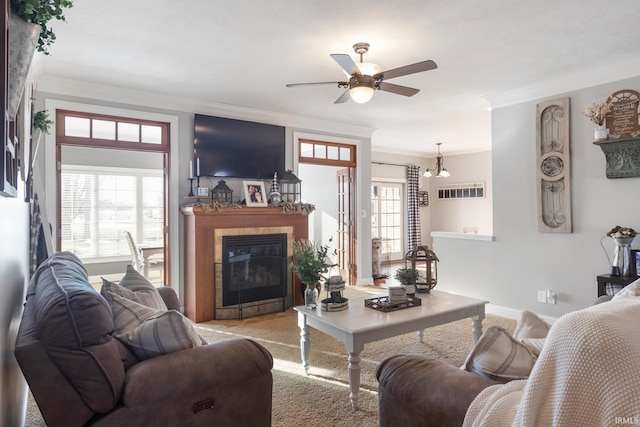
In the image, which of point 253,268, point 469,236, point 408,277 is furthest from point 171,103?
point 469,236

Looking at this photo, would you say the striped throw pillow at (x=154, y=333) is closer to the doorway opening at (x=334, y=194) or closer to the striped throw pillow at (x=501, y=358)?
the striped throw pillow at (x=501, y=358)

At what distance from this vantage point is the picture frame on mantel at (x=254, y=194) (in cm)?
467

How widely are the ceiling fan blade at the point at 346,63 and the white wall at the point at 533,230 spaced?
2388mm

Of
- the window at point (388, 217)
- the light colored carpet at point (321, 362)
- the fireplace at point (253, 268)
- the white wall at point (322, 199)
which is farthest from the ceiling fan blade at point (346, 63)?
the window at point (388, 217)

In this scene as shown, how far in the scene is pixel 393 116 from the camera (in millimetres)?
5320

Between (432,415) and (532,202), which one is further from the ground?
(532,202)

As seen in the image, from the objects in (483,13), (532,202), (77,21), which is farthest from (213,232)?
(532,202)

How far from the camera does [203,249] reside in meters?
4.16

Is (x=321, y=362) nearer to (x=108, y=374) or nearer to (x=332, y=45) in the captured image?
(x=108, y=374)

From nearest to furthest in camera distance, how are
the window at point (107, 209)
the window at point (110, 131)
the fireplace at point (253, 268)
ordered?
the window at point (110, 131), the fireplace at point (253, 268), the window at point (107, 209)

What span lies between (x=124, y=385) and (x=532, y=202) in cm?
414

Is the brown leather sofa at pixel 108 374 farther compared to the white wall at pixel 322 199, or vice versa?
the white wall at pixel 322 199

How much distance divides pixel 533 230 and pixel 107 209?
6.76m

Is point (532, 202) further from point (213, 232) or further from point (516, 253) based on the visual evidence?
point (213, 232)
